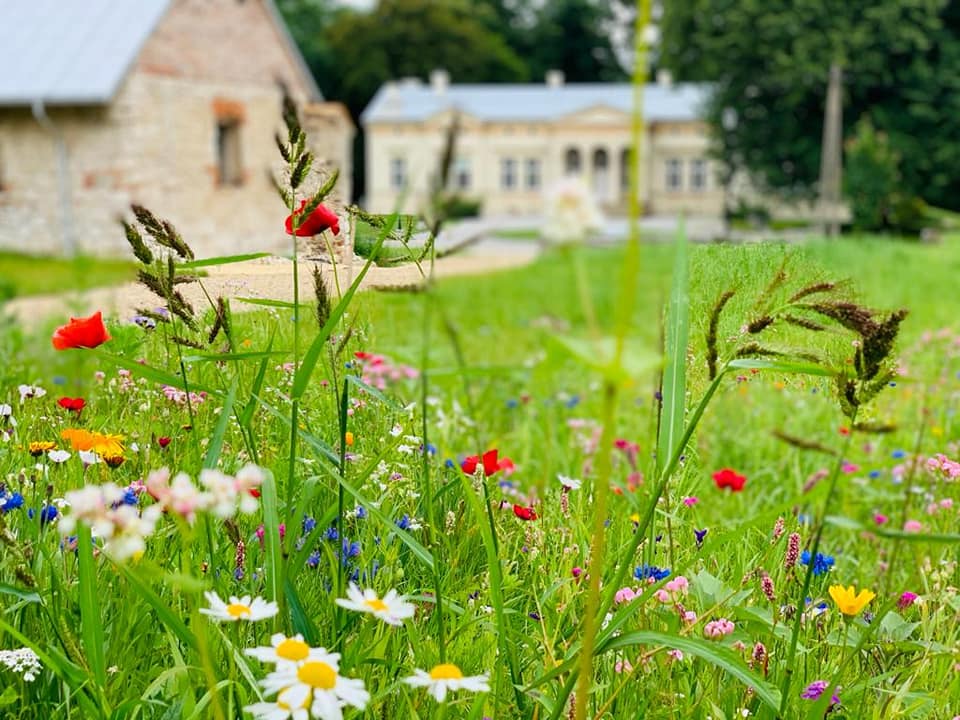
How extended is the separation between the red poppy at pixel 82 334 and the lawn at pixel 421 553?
12 centimetres

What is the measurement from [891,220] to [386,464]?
21.0m

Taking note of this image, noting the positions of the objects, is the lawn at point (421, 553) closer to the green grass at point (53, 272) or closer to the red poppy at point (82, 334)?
the red poppy at point (82, 334)

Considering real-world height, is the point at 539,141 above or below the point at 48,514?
above

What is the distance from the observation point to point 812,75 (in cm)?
2356

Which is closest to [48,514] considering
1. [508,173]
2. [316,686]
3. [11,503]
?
[11,503]

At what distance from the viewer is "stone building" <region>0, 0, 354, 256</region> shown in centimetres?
1474

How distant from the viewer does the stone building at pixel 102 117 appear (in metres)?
14.7

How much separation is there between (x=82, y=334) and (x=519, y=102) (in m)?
39.3

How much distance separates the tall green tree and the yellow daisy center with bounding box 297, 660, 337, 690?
23.6 metres

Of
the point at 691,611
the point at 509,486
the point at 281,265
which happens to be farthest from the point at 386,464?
the point at 509,486

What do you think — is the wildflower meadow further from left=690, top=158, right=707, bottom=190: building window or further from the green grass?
left=690, top=158, right=707, bottom=190: building window

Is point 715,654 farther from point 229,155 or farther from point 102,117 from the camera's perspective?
point 229,155

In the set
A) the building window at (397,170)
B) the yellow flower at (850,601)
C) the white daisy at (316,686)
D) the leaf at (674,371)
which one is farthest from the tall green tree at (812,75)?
the white daisy at (316,686)

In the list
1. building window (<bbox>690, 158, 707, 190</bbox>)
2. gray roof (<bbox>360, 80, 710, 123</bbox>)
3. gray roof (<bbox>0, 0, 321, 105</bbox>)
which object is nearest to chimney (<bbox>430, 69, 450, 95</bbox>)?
gray roof (<bbox>360, 80, 710, 123</bbox>)
